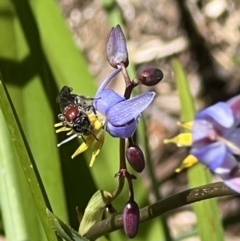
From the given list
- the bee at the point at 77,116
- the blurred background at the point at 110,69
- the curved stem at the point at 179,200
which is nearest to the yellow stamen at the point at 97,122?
the bee at the point at 77,116

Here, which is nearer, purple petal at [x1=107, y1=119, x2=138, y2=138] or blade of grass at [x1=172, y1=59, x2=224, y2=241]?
purple petal at [x1=107, y1=119, x2=138, y2=138]

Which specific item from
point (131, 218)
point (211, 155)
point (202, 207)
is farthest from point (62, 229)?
point (202, 207)

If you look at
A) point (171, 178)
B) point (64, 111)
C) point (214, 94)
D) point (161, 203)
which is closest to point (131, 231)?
point (161, 203)

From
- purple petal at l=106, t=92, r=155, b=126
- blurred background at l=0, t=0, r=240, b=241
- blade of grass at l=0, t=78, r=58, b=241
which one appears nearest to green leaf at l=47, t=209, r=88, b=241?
blade of grass at l=0, t=78, r=58, b=241

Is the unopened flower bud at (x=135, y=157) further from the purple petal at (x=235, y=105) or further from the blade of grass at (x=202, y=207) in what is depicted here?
the blade of grass at (x=202, y=207)

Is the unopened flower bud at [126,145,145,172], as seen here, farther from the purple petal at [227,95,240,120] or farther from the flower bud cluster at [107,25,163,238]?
the purple petal at [227,95,240,120]

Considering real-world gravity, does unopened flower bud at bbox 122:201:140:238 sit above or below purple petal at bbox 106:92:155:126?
below
